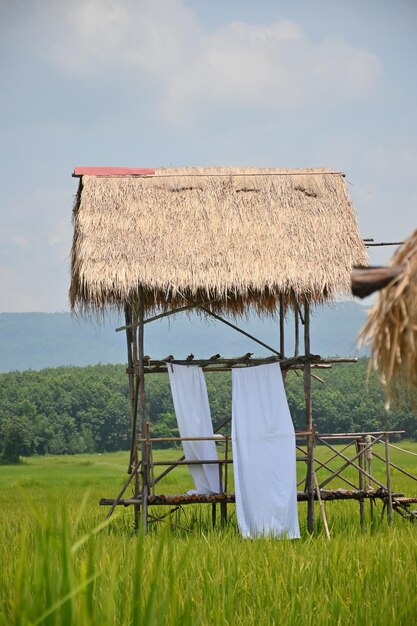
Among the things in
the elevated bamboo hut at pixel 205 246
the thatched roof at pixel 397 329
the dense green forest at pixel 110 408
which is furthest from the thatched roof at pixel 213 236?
the dense green forest at pixel 110 408

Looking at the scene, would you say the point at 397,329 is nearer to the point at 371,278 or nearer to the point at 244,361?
the point at 371,278

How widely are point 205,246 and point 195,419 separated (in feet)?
4.58

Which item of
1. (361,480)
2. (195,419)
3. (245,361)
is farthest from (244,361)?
(361,480)

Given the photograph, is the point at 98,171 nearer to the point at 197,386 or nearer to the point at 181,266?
the point at 181,266

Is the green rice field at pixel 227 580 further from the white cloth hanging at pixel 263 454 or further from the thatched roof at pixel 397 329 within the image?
the thatched roof at pixel 397 329

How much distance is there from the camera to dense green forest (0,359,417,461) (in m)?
31.5

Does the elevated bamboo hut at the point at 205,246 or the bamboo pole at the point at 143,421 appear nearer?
the bamboo pole at the point at 143,421

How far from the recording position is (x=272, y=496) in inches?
311

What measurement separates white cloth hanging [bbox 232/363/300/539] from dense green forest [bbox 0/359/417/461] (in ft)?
72.9

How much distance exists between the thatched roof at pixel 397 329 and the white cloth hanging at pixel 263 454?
436cm

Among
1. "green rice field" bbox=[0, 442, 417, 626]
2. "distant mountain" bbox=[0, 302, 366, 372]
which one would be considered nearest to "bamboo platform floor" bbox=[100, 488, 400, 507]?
"green rice field" bbox=[0, 442, 417, 626]

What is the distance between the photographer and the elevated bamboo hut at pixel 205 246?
26.1 feet

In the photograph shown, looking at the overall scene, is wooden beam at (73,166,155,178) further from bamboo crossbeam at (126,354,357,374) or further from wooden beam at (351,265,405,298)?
wooden beam at (351,265,405,298)

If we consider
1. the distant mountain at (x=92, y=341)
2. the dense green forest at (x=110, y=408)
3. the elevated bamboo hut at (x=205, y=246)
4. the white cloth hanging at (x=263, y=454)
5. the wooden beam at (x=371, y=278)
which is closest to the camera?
the wooden beam at (x=371, y=278)
